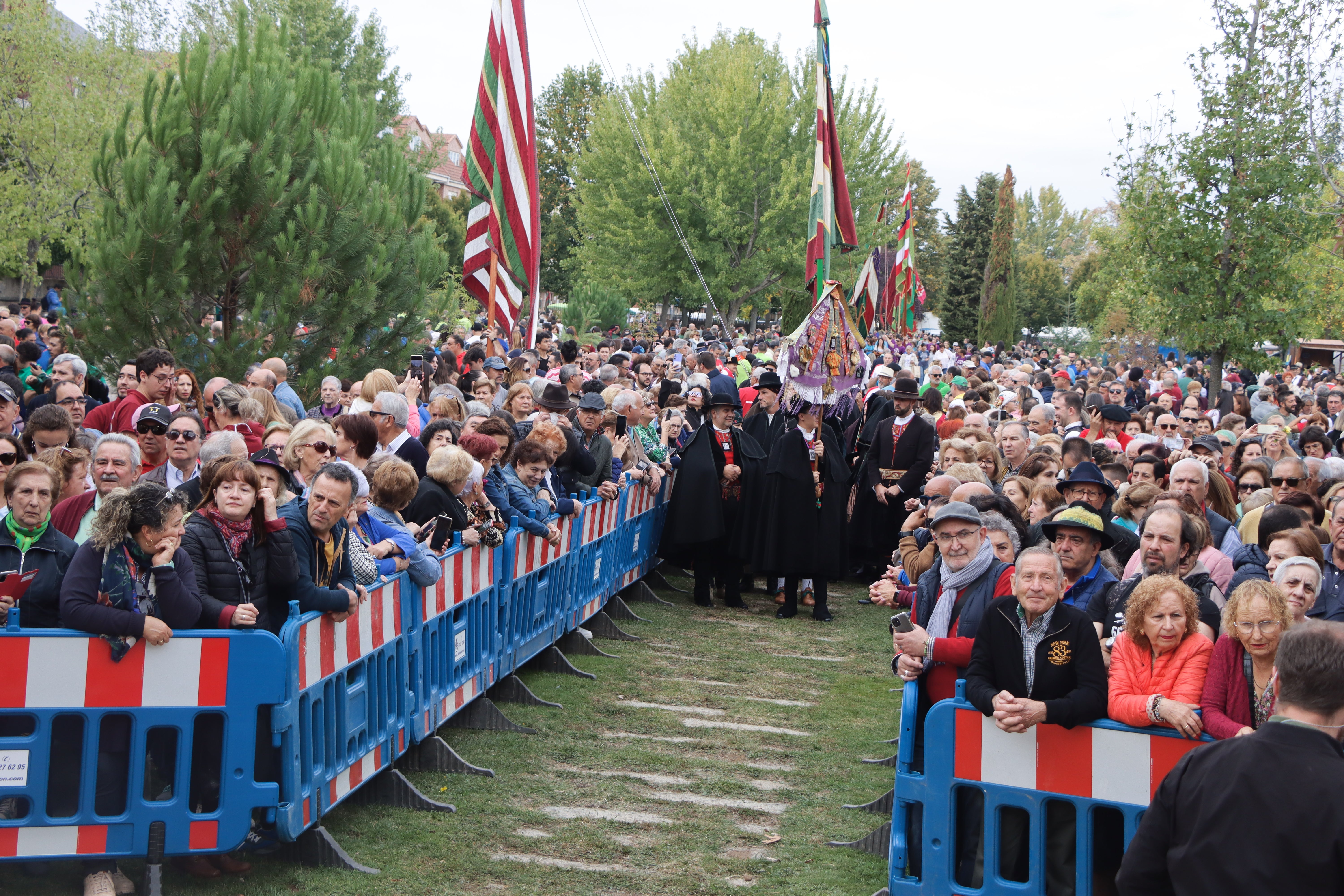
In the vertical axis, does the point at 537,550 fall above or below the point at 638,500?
below

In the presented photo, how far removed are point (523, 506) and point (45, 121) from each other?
27.6 m

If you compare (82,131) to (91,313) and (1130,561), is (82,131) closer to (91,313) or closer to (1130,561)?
(91,313)

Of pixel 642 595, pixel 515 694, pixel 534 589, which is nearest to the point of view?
pixel 515 694

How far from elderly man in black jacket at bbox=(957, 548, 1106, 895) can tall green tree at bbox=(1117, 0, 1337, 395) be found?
46.3ft

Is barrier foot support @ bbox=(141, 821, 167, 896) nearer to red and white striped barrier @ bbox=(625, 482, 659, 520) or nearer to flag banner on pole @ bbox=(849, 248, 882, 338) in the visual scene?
red and white striped barrier @ bbox=(625, 482, 659, 520)

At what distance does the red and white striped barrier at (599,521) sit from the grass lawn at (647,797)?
0.89 meters

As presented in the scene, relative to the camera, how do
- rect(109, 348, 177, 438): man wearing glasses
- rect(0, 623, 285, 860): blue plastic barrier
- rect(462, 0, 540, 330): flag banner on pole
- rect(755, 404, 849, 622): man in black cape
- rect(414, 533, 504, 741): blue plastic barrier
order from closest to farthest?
rect(0, 623, 285, 860): blue plastic barrier, rect(414, 533, 504, 741): blue plastic barrier, rect(109, 348, 177, 438): man wearing glasses, rect(755, 404, 849, 622): man in black cape, rect(462, 0, 540, 330): flag banner on pole

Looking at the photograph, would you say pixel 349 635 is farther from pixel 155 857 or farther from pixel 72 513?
pixel 72 513

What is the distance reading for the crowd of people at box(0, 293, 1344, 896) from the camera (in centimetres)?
461

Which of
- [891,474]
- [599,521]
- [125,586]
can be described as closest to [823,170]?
[891,474]

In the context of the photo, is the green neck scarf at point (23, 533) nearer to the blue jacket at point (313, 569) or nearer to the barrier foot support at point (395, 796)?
the blue jacket at point (313, 569)

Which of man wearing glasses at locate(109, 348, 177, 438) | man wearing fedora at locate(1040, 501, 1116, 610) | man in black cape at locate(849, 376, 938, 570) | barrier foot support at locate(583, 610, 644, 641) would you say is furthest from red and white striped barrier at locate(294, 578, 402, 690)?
man in black cape at locate(849, 376, 938, 570)

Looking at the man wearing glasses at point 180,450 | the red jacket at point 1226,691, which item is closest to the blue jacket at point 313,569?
the man wearing glasses at point 180,450

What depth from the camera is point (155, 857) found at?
4602 millimetres
